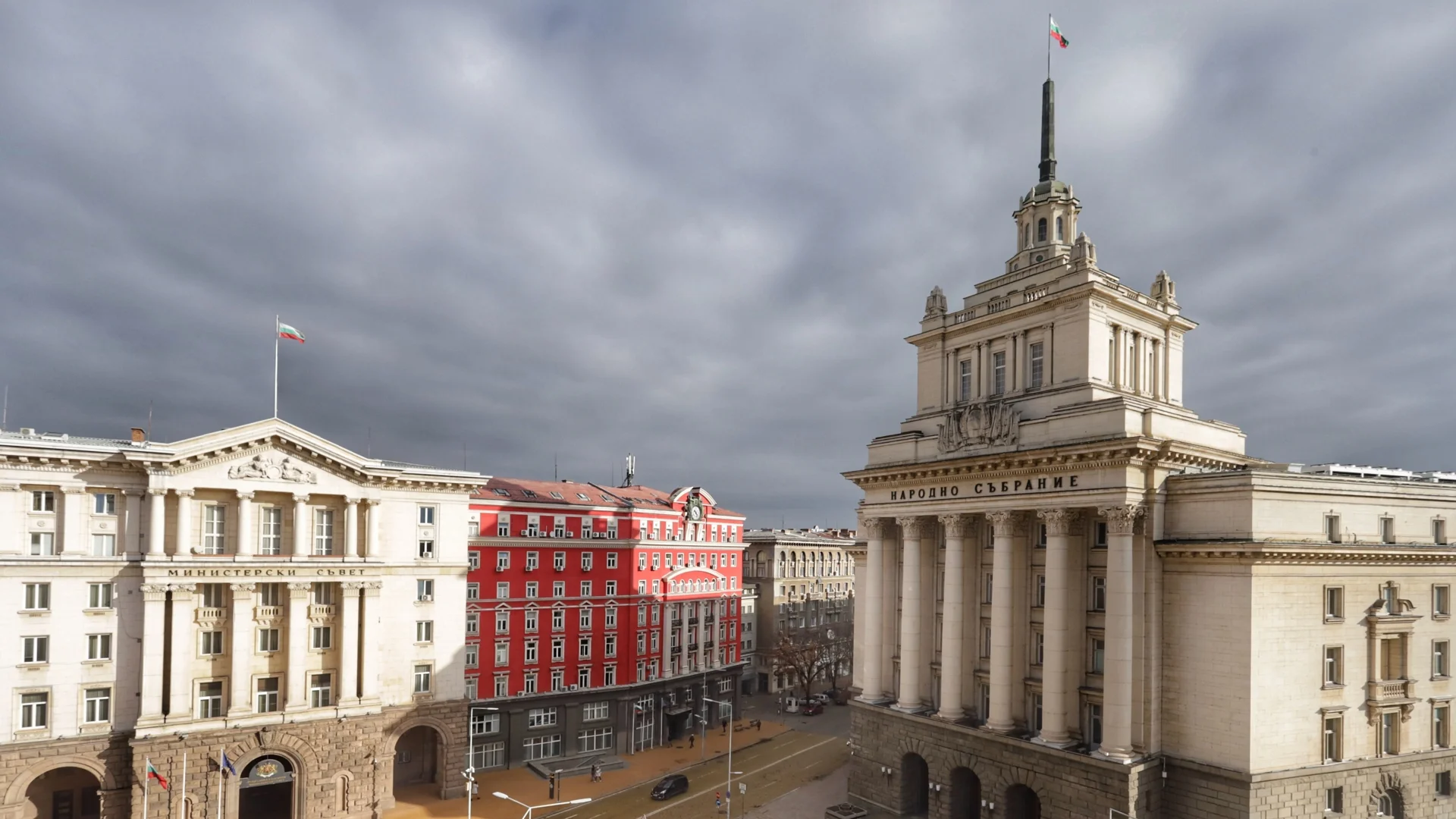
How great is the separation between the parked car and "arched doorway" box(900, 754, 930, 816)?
20.8 meters

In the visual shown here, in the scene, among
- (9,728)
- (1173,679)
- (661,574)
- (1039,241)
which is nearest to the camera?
(1173,679)

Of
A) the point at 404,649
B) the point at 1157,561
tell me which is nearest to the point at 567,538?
the point at 404,649

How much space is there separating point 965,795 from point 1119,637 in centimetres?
1664

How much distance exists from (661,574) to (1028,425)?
48248mm

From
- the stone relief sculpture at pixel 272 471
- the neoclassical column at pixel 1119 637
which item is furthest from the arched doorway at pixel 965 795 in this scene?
the stone relief sculpture at pixel 272 471

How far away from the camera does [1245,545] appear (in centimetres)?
4097

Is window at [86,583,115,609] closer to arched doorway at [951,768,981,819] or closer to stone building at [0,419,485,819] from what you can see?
stone building at [0,419,485,819]

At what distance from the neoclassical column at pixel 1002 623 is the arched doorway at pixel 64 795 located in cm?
5938

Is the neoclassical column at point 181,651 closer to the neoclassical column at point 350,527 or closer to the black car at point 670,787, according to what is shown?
the neoclassical column at point 350,527

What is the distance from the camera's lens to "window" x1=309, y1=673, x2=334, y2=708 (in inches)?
2238

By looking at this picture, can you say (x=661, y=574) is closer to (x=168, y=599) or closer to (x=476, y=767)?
(x=476, y=767)

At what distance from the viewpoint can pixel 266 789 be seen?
200 ft

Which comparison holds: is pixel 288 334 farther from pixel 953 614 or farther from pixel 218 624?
pixel 953 614

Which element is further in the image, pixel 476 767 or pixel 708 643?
pixel 708 643
